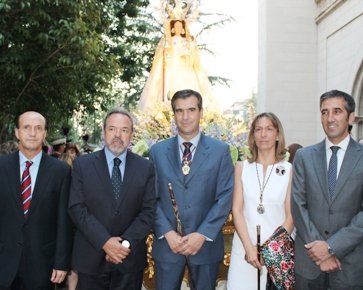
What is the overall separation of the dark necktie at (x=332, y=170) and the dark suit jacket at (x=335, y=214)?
0.11 ft

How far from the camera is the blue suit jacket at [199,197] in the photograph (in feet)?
12.1

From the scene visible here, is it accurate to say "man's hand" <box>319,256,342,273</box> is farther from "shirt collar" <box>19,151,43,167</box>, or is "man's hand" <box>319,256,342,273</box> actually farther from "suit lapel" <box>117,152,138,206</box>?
"shirt collar" <box>19,151,43,167</box>

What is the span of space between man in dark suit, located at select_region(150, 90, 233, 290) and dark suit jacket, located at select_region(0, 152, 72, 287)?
2.32ft

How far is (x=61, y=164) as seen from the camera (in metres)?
3.70

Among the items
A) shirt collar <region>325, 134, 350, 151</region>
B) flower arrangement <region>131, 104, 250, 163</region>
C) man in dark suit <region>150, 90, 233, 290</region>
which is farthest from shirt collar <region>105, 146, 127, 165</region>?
shirt collar <region>325, 134, 350, 151</region>

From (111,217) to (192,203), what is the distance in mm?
Answer: 610

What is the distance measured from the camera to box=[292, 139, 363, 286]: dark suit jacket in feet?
10.7

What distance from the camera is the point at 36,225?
3.54 meters

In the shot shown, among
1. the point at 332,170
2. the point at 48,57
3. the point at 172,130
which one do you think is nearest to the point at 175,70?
the point at 48,57

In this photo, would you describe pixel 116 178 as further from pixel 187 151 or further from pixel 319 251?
pixel 319 251

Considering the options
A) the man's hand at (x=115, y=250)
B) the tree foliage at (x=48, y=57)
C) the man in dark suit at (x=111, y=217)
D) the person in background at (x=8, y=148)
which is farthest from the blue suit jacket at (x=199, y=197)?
the tree foliage at (x=48, y=57)

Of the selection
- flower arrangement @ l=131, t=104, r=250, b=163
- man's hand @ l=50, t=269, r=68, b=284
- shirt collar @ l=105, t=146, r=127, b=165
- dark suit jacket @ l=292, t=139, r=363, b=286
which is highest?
flower arrangement @ l=131, t=104, r=250, b=163

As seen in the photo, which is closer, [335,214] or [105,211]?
[335,214]

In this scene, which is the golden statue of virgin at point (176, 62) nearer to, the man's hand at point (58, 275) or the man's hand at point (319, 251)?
the man's hand at point (58, 275)
